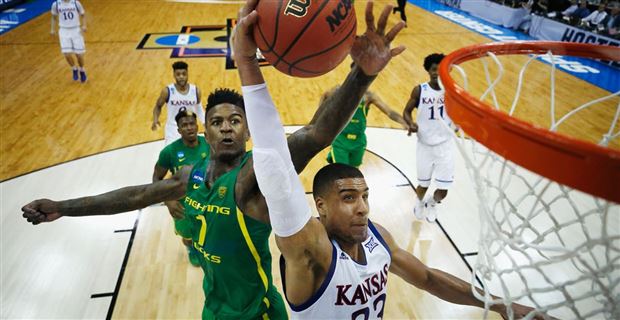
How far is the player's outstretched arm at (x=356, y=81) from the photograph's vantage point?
1400mm

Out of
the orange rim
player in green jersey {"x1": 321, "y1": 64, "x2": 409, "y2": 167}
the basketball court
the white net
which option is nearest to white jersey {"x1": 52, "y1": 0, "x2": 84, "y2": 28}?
the basketball court

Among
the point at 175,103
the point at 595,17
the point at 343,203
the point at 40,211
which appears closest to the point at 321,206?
the point at 343,203

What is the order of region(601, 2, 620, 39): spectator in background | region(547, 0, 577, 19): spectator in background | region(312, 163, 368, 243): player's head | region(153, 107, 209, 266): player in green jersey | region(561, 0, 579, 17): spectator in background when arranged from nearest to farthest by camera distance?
1. region(312, 163, 368, 243): player's head
2. region(153, 107, 209, 266): player in green jersey
3. region(601, 2, 620, 39): spectator in background
4. region(561, 0, 579, 17): spectator in background
5. region(547, 0, 577, 19): spectator in background

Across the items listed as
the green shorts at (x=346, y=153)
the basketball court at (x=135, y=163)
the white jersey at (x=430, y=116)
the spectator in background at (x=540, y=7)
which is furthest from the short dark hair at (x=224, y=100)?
the spectator in background at (x=540, y=7)

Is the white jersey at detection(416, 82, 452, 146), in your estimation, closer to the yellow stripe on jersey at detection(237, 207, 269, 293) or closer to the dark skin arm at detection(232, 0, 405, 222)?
the yellow stripe on jersey at detection(237, 207, 269, 293)

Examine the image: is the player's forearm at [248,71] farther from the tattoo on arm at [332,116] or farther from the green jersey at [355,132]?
the green jersey at [355,132]

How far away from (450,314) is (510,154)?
108 inches

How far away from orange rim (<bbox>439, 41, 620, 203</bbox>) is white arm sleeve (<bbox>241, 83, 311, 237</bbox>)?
588mm

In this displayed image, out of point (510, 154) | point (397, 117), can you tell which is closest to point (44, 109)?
point (397, 117)

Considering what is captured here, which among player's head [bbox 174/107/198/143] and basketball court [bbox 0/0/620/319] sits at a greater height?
player's head [bbox 174/107/198/143]

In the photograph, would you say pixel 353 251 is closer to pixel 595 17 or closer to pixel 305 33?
pixel 305 33

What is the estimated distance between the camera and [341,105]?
4.83 feet

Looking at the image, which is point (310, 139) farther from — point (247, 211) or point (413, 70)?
point (413, 70)

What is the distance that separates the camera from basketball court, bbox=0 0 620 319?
3.75 meters
